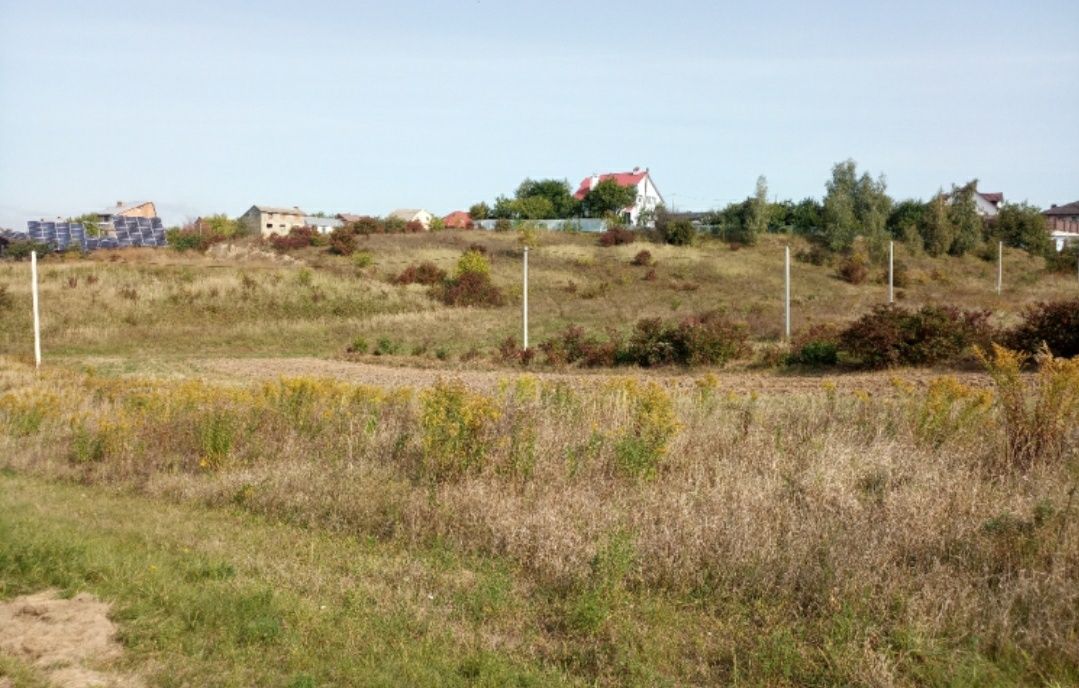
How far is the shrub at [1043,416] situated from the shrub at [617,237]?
5067 cm

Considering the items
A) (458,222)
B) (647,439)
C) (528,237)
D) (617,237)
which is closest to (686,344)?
(647,439)

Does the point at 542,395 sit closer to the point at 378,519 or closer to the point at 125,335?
the point at 378,519

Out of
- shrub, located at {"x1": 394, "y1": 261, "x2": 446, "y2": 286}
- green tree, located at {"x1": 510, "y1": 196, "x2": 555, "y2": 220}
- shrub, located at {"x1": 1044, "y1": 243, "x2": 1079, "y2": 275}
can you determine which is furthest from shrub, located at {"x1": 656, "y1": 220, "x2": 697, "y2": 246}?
green tree, located at {"x1": 510, "y1": 196, "x2": 555, "y2": 220}

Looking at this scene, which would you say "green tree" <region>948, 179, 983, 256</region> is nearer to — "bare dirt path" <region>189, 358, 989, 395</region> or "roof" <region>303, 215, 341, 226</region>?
"bare dirt path" <region>189, 358, 989, 395</region>

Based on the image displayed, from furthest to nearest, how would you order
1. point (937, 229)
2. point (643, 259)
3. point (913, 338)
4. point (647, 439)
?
point (937, 229)
point (643, 259)
point (913, 338)
point (647, 439)

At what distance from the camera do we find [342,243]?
52.4 meters

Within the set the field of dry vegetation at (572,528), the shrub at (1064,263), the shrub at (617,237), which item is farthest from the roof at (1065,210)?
the field of dry vegetation at (572,528)

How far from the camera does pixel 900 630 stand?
4.96 metres

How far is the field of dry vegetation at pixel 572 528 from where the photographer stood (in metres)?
5.01

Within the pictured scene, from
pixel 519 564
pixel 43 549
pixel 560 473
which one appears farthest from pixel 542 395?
pixel 43 549

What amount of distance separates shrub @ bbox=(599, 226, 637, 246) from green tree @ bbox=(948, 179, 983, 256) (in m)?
21.5

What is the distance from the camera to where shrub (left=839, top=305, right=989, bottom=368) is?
20.0 meters

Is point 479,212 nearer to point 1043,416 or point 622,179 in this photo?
point 622,179

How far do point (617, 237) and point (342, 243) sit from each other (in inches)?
678
